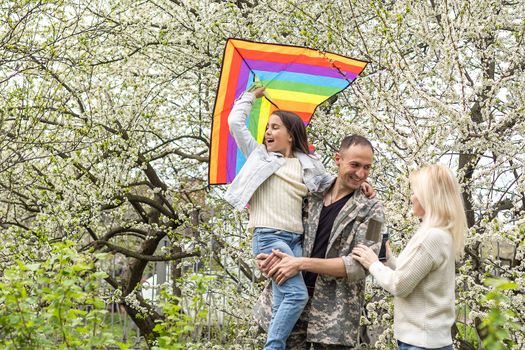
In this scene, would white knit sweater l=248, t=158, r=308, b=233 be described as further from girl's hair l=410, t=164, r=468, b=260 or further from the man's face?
girl's hair l=410, t=164, r=468, b=260

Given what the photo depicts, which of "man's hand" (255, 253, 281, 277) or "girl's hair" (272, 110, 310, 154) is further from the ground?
"girl's hair" (272, 110, 310, 154)

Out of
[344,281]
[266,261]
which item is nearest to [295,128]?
[266,261]

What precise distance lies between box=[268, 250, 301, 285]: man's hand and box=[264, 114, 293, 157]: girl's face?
0.57m

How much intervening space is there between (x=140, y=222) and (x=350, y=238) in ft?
19.8

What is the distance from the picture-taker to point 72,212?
8.00 meters

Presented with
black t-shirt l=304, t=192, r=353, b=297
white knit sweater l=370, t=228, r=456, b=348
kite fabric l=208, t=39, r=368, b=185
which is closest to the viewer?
white knit sweater l=370, t=228, r=456, b=348

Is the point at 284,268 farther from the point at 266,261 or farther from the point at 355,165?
the point at 355,165

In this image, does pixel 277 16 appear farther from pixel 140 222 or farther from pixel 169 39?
pixel 140 222

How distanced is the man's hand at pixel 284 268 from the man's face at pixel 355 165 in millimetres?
433

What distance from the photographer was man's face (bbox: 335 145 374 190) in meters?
3.85

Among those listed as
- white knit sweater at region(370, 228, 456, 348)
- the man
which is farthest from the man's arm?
white knit sweater at region(370, 228, 456, 348)

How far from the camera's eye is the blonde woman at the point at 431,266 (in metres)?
3.35

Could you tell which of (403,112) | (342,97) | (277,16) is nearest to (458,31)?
(403,112)

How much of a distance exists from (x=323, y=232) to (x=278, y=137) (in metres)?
0.54
